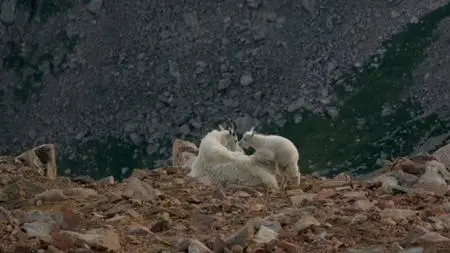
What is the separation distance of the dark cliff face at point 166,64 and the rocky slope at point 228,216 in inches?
3100

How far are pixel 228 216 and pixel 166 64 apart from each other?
9411 cm

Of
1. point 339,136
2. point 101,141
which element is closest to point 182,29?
point 101,141

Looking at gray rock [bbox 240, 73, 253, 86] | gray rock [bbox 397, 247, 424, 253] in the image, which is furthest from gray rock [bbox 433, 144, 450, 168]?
gray rock [bbox 240, 73, 253, 86]

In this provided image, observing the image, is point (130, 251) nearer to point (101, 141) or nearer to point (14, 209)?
point (14, 209)

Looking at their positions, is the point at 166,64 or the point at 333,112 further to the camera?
the point at 166,64

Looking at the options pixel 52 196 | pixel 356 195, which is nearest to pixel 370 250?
pixel 356 195

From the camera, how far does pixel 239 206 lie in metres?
16.6

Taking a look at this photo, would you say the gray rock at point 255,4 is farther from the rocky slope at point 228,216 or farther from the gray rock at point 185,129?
the rocky slope at point 228,216

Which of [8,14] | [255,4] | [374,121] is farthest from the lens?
[8,14]

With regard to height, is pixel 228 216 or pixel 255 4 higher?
pixel 255 4

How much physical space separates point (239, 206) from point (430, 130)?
75.7 meters

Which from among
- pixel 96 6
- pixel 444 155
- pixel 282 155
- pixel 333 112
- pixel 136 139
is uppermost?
pixel 96 6

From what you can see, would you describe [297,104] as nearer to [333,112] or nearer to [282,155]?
[333,112]

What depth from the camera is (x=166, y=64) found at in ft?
359
